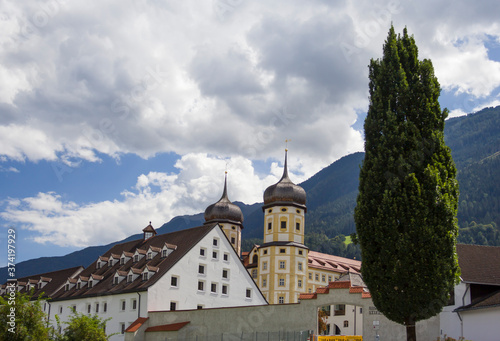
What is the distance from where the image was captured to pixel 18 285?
78.8m

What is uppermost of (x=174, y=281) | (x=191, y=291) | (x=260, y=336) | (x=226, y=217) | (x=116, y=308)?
(x=226, y=217)

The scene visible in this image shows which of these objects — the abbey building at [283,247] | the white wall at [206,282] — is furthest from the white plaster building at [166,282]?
the abbey building at [283,247]

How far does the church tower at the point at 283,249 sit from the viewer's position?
90.4 m

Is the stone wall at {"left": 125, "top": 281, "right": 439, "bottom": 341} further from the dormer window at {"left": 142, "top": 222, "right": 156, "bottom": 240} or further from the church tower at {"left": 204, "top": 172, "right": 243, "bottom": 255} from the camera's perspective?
→ the church tower at {"left": 204, "top": 172, "right": 243, "bottom": 255}

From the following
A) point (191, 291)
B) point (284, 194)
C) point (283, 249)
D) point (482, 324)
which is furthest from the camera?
point (284, 194)

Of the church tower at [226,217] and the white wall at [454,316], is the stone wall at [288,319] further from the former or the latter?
the church tower at [226,217]

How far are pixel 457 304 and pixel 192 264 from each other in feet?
86.4

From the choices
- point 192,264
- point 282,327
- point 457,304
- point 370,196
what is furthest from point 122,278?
point 370,196

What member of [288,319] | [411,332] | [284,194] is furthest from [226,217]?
[411,332]

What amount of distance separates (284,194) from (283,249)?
8.46 meters

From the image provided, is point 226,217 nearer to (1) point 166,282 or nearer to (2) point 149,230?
(2) point 149,230

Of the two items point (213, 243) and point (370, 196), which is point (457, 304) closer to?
point (370, 196)

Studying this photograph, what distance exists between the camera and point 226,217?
332 feet

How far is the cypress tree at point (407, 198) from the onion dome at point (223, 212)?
239 ft
